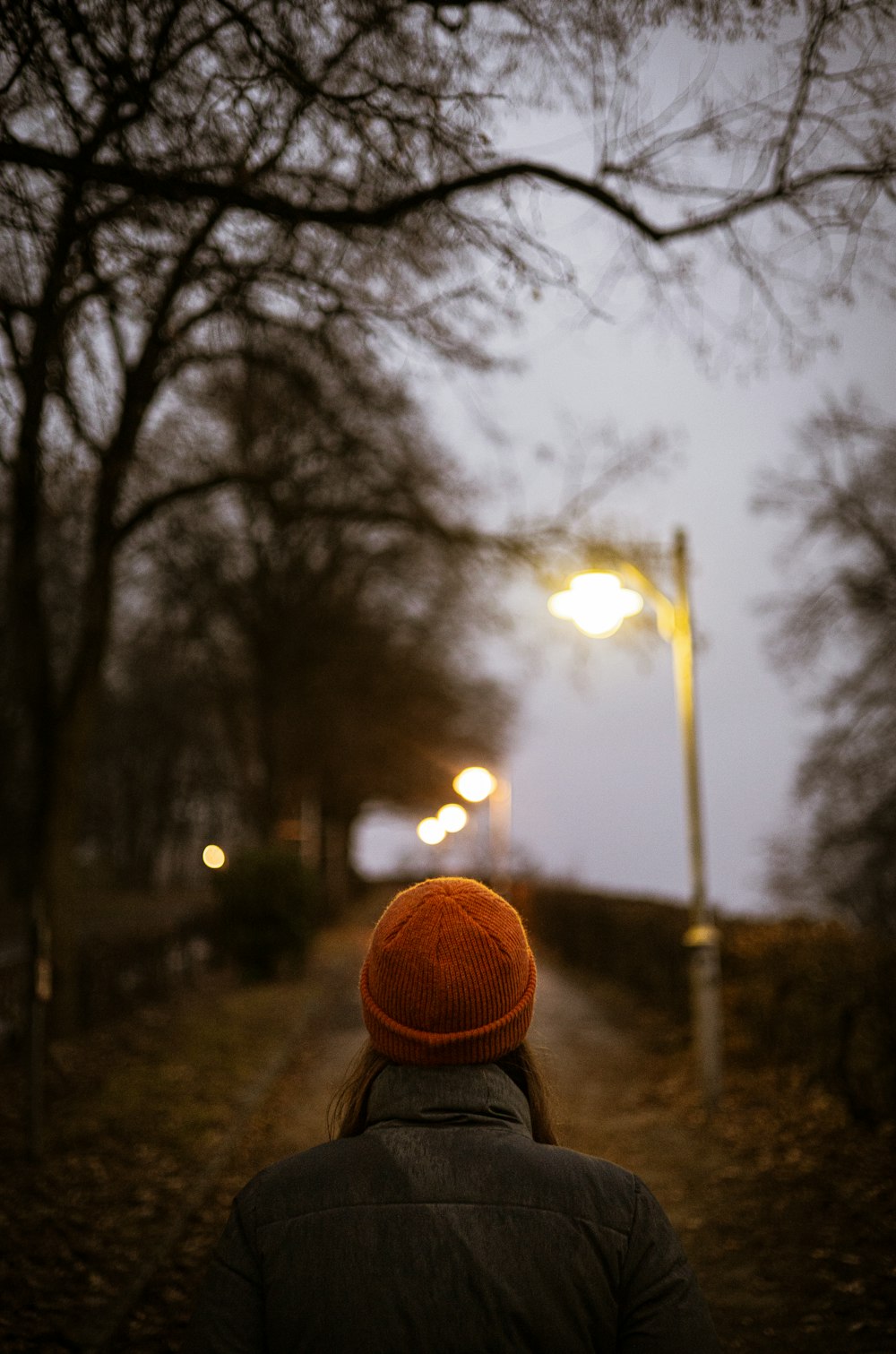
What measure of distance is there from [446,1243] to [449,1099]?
22 centimetres

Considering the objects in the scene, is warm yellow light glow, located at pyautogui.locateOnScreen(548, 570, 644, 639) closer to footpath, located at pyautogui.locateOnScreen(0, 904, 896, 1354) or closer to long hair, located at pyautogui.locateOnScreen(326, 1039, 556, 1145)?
footpath, located at pyautogui.locateOnScreen(0, 904, 896, 1354)

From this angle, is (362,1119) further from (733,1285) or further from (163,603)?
(163,603)

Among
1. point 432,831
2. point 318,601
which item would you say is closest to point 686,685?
point 318,601

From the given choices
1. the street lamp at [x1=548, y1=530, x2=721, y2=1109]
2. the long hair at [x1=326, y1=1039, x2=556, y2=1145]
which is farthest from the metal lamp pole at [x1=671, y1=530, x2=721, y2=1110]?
the long hair at [x1=326, y1=1039, x2=556, y2=1145]

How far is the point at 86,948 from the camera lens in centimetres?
1282

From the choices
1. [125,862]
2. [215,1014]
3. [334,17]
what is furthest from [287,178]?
[125,862]

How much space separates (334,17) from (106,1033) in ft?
34.9

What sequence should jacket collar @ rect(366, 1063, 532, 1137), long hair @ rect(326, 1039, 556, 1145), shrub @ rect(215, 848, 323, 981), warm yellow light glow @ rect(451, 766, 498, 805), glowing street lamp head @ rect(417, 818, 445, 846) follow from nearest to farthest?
jacket collar @ rect(366, 1063, 532, 1137), long hair @ rect(326, 1039, 556, 1145), shrub @ rect(215, 848, 323, 981), warm yellow light glow @ rect(451, 766, 498, 805), glowing street lamp head @ rect(417, 818, 445, 846)

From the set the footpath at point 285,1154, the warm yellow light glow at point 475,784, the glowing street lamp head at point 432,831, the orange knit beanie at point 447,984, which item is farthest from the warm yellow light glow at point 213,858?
the glowing street lamp head at point 432,831

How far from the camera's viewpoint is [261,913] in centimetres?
1927

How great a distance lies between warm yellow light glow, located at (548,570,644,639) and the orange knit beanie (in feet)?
24.9

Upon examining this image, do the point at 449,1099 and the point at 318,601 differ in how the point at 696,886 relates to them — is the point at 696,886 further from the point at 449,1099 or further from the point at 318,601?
the point at 318,601

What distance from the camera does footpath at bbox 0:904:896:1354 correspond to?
16.0 ft

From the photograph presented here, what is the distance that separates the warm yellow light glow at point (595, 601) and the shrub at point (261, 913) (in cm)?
1143
